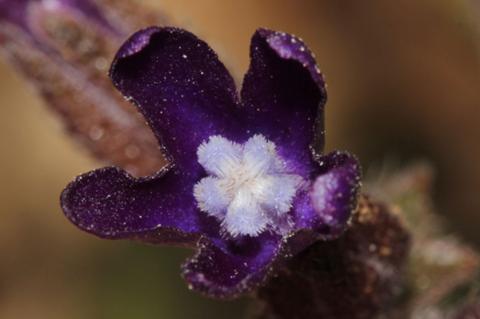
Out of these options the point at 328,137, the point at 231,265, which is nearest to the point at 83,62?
the point at 231,265

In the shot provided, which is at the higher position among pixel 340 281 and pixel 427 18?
pixel 427 18

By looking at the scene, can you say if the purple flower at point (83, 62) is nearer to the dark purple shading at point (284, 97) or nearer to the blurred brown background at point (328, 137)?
the dark purple shading at point (284, 97)

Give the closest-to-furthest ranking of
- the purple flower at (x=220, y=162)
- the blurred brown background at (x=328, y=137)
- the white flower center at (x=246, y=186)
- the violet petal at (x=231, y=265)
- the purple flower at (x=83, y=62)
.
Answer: the violet petal at (x=231, y=265) < the purple flower at (x=220, y=162) < the white flower center at (x=246, y=186) < the purple flower at (x=83, y=62) < the blurred brown background at (x=328, y=137)

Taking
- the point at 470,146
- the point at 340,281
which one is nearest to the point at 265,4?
the point at 470,146

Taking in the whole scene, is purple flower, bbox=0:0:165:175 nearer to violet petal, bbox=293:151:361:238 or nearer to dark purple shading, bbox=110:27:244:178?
dark purple shading, bbox=110:27:244:178

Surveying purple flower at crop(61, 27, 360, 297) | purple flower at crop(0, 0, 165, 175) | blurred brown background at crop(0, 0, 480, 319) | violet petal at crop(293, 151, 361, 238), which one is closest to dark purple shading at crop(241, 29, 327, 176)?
purple flower at crop(61, 27, 360, 297)

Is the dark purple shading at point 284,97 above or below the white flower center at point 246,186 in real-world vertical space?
above

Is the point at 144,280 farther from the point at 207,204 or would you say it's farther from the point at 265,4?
the point at 207,204

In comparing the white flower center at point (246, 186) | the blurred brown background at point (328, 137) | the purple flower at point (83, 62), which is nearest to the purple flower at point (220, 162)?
the white flower center at point (246, 186)

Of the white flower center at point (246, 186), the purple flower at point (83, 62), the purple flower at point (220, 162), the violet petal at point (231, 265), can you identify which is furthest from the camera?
the purple flower at point (83, 62)
